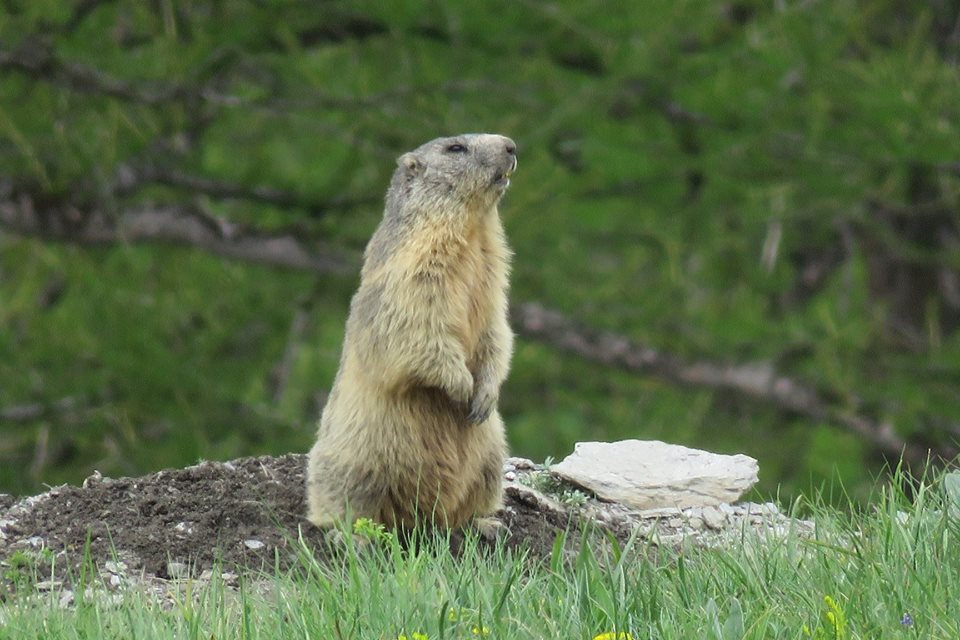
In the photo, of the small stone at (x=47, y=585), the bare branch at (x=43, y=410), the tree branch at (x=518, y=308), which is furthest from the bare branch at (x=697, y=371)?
the small stone at (x=47, y=585)

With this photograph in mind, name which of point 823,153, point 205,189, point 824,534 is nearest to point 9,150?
point 205,189

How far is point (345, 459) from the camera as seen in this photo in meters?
5.39

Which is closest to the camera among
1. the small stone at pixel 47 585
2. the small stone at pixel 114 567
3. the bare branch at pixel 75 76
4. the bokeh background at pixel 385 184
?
the small stone at pixel 47 585

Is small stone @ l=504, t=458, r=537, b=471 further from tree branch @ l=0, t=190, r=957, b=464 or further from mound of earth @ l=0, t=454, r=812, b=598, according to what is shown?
tree branch @ l=0, t=190, r=957, b=464

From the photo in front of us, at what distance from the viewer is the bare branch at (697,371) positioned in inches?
390

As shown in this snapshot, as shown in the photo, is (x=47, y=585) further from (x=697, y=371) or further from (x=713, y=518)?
(x=697, y=371)

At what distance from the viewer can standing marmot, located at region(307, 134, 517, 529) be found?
5344 millimetres

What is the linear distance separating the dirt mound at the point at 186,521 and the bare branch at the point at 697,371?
381 cm

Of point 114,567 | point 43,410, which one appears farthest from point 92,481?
point 43,410

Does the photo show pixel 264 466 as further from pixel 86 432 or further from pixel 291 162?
Answer: pixel 291 162

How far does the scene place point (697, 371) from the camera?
10203 millimetres

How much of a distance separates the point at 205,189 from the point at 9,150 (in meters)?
1.20

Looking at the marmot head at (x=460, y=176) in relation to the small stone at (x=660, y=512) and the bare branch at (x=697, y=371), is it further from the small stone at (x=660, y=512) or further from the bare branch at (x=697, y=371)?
the bare branch at (x=697, y=371)

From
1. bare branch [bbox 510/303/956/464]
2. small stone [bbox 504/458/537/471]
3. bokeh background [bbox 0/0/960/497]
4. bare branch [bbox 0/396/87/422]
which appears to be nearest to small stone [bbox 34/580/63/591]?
small stone [bbox 504/458/537/471]
